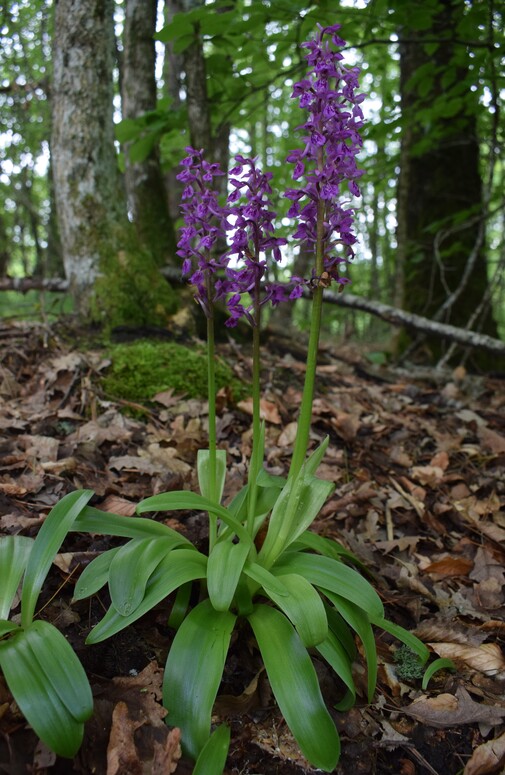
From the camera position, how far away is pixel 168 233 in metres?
5.41

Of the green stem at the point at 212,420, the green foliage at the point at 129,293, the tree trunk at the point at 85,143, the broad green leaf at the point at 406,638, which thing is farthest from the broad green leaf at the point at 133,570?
the tree trunk at the point at 85,143

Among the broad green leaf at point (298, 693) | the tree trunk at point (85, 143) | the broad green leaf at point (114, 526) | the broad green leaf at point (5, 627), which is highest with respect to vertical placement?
the tree trunk at point (85, 143)

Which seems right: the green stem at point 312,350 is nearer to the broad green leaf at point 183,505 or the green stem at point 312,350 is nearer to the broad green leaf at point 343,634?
the broad green leaf at point 183,505

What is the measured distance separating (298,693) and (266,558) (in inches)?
20.5

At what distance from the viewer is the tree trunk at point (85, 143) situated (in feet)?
13.4

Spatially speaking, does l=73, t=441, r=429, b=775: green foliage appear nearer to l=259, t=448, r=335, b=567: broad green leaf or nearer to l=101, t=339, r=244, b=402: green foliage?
l=259, t=448, r=335, b=567: broad green leaf

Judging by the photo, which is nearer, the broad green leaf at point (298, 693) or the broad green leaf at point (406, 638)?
the broad green leaf at point (298, 693)

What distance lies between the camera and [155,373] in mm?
3764

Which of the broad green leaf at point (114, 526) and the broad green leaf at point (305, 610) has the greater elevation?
the broad green leaf at point (114, 526)

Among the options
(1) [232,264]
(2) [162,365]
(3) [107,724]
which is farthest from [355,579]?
(2) [162,365]

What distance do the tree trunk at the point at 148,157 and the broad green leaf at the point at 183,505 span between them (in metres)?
3.81

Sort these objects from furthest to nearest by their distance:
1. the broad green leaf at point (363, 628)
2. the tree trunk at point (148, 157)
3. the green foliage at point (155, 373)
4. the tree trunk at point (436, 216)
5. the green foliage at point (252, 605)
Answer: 1. the tree trunk at point (436, 216)
2. the tree trunk at point (148, 157)
3. the green foliage at point (155, 373)
4. the broad green leaf at point (363, 628)
5. the green foliage at point (252, 605)

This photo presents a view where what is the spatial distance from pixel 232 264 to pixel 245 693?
1.59m

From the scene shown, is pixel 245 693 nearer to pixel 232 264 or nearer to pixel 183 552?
pixel 183 552
